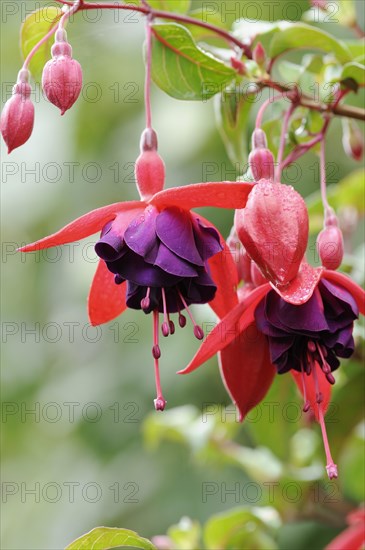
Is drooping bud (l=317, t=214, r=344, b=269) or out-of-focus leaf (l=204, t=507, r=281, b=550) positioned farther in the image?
out-of-focus leaf (l=204, t=507, r=281, b=550)

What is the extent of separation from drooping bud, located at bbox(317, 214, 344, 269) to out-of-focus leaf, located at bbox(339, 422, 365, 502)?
1.84ft

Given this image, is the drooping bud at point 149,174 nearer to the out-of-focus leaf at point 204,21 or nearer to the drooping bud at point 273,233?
the drooping bud at point 273,233

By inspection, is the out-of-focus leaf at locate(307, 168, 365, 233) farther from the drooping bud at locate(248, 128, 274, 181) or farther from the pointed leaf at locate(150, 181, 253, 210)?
the pointed leaf at locate(150, 181, 253, 210)

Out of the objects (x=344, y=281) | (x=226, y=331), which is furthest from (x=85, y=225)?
(x=344, y=281)

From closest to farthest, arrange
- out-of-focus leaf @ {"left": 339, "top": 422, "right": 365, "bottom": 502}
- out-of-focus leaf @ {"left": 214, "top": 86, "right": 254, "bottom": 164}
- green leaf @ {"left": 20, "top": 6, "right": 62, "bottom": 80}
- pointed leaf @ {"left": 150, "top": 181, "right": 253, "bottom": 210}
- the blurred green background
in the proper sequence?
pointed leaf @ {"left": 150, "top": 181, "right": 253, "bottom": 210}, green leaf @ {"left": 20, "top": 6, "right": 62, "bottom": 80}, out-of-focus leaf @ {"left": 214, "top": 86, "right": 254, "bottom": 164}, out-of-focus leaf @ {"left": 339, "top": 422, "right": 365, "bottom": 502}, the blurred green background

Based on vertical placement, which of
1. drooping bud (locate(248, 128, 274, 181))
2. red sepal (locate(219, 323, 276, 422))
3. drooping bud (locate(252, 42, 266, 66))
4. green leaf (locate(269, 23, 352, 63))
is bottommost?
red sepal (locate(219, 323, 276, 422))

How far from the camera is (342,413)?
1.45 m

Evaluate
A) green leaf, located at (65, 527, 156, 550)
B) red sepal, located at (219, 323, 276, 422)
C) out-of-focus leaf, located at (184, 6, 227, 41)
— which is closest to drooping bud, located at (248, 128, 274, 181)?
red sepal, located at (219, 323, 276, 422)

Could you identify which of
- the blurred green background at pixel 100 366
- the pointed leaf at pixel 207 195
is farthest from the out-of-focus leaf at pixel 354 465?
the pointed leaf at pixel 207 195

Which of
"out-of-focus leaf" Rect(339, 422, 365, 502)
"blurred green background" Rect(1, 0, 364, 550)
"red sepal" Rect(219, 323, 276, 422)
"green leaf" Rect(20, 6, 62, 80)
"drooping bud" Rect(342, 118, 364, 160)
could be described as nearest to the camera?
"red sepal" Rect(219, 323, 276, 422)

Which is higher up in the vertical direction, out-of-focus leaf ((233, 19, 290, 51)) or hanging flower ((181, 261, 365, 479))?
out-of-focus leaf ((233, 19, 290, 51))

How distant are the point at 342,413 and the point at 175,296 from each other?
583mm

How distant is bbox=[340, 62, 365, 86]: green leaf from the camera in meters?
1.14

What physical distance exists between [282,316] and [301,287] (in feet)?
0.14
